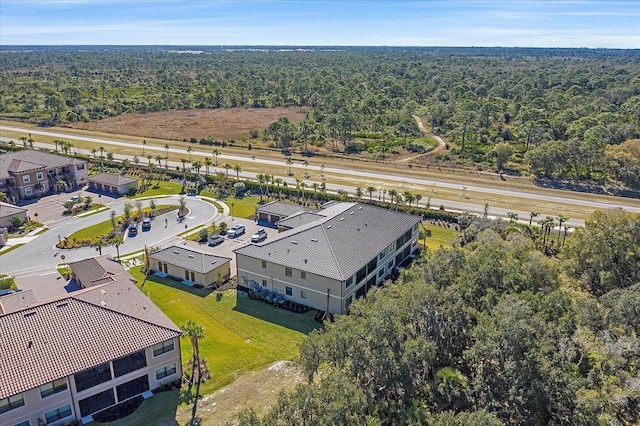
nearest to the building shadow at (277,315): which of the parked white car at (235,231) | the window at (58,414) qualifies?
the parked white car at (235,231)

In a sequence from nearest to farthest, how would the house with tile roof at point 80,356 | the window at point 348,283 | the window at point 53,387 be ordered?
the house with tile roof at point 80,356 → the window at point 53,387 → the window at point 348,283

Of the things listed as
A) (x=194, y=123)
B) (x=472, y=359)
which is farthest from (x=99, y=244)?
(x=194, y=123)

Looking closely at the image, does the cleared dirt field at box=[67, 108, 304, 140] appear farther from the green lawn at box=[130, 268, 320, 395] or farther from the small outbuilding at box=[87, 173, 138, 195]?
the green lawn at box=[130, 268, 320, 395]

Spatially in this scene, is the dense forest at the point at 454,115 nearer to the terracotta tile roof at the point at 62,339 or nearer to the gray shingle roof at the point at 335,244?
the gray shingle roof at the point at 335,244

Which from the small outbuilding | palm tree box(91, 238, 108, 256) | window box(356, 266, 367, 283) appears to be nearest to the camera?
window box(356, 266, 367, 283)

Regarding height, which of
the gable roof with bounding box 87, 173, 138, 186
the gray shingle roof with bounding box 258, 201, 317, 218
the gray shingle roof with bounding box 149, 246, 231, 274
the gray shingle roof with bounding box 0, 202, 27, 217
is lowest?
the gray shingle roof with bounding box 149, 246, 231, 274

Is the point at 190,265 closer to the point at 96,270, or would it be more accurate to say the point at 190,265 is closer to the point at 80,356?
the point at 96,270

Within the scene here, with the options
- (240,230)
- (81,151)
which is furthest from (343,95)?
(240,230)

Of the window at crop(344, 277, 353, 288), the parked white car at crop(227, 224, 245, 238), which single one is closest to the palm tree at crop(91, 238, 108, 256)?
the parked white car at crop(227, 224, 245, 238)
